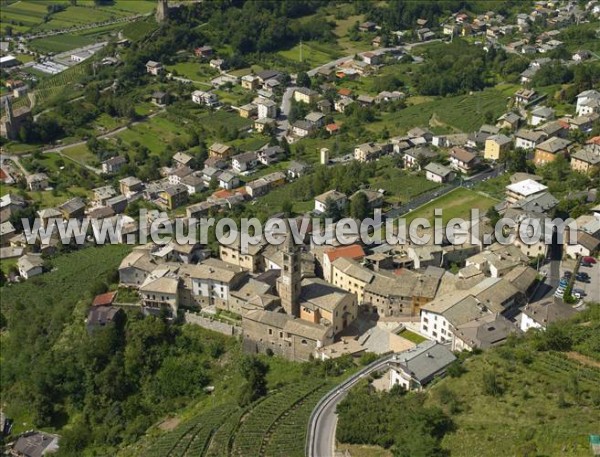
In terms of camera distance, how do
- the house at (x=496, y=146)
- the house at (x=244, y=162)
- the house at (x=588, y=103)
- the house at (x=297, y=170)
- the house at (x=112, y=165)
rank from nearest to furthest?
the house at (x=496, y=146) → the house at (x=588, y=103) → the house at (x=297, y=170) → the house at (x=244, y=162) → the house at (x=112, y=165)

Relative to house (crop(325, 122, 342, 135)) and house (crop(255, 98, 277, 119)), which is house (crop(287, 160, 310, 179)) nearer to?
house (crop(325, 122, 342, 135))

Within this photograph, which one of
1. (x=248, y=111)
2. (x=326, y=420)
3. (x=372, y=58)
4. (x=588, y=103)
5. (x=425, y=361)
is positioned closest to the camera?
(x=326, y=420)

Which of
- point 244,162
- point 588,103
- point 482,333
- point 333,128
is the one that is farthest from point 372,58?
point 482,333

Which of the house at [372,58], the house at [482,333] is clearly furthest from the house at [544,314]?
the house at [372,58]

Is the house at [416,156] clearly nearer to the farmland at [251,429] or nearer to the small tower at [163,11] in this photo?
the farmland at [251,429]

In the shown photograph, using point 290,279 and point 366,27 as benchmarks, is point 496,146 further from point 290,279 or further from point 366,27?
point 366,27

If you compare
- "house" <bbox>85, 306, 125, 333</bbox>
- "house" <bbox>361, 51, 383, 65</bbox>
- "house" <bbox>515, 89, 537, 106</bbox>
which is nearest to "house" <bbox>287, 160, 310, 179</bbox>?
"house" <bbox>515, 89, 537, 106</bbox>

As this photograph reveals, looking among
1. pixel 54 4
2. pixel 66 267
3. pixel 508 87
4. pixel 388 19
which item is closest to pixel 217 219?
pixel 66 267
